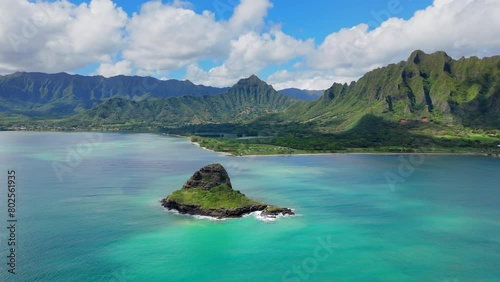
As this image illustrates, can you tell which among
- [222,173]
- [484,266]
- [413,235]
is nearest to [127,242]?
[222,173]

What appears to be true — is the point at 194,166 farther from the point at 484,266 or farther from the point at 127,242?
the point at 484,266

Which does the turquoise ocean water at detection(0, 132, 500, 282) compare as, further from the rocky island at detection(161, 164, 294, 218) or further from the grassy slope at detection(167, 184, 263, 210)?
the grassy slope at detection(167, 184, 263, 210)

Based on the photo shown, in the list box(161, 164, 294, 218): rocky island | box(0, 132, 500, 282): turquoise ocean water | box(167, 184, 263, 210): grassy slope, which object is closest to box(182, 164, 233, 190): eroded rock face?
box(161, 164, 294, 218): rocky island

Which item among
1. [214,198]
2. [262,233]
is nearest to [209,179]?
[214,198]

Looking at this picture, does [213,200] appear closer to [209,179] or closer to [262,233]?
[209,179]

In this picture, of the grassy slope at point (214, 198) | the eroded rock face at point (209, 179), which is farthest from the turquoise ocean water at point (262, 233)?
the eroded rock face at point (209, 179)

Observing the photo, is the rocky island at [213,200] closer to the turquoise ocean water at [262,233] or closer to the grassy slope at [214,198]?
the grassy slope at [214,198]
